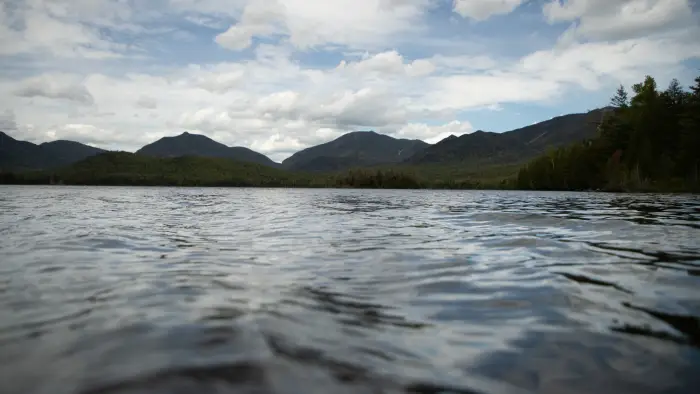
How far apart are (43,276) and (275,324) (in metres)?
5.48

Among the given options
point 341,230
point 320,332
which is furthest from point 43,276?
point 341,230

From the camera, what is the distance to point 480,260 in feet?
34.2

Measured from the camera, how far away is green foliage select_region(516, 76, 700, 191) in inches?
3457

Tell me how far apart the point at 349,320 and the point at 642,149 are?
112 meters

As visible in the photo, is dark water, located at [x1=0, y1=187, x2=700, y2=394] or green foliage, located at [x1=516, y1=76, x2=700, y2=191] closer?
dark water, located at [x1=0, y1=187, x2=700, y2=394]

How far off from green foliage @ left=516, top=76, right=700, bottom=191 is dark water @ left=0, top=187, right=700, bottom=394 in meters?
93.0

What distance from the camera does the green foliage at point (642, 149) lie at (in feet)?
288

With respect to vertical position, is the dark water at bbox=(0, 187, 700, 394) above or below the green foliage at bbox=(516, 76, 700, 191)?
below

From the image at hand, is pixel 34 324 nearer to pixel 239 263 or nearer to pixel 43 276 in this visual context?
pixel 43 276

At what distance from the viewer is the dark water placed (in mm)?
3984

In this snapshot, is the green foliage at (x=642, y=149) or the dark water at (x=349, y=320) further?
the green foliage at (x=642, y=149)

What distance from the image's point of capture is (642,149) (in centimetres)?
9775

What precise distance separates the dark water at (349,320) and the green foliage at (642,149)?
93.0 meters

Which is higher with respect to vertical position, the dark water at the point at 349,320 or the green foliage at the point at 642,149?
the green foliage at the point at 642,149
